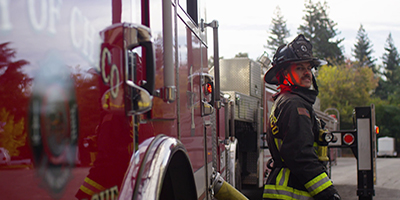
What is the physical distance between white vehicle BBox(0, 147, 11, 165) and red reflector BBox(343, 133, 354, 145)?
6234mm

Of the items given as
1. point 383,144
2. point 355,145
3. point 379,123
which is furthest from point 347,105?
point 355,145

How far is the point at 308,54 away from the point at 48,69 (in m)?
2.50

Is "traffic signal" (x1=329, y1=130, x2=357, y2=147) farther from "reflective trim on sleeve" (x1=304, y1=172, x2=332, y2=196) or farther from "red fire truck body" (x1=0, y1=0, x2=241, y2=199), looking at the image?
"red fire truck body" (x1=0, y1=0, x2=241, y2=199)

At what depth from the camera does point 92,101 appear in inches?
59.7

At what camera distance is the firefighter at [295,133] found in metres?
3.02

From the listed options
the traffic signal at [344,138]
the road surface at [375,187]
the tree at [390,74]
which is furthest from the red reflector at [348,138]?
the tree at [390,74]

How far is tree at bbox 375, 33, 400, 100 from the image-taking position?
69806 mm

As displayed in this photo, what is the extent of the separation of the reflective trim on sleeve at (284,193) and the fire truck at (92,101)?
2.40ft

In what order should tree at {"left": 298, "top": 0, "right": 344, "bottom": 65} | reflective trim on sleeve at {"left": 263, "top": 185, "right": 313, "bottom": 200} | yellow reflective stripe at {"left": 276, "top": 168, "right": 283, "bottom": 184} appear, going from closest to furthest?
reflective trim on sleeve at {"left": 263, "top": 185, "right": 313, "bottom": 200} → yellow reflective stripe at {"left": 276, "top": 168, "right": 283, "bottom": 184} → tree at {"left": 298, "top": 0, "right": 344, "bottom": 65}

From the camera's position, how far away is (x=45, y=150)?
49.3 inches

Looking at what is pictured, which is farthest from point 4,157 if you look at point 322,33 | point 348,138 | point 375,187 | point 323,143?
point 322,33

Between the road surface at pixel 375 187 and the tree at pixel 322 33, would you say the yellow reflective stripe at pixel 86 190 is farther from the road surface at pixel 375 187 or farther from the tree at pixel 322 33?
the tree at pixel 322 33

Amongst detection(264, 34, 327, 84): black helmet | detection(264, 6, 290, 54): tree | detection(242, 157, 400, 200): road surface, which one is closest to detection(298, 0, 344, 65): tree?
detection(264, 6, 290, 54): tree

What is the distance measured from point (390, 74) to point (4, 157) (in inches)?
3053
